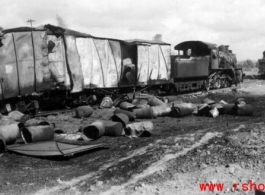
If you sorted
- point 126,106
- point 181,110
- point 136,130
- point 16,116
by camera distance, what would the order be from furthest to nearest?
point 126,106, point 181,110, point 16,116, point 136,130

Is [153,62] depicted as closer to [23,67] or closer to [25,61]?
[25,61]

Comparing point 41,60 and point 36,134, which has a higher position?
point 41,60

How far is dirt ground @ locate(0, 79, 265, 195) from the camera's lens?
5.08 m

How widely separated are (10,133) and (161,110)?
588 centimetres

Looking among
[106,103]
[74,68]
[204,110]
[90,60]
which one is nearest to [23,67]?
[74,68]

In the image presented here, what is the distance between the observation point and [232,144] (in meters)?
6.64

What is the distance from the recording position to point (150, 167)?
5.81 metres

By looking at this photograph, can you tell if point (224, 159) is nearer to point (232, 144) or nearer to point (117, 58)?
point (232, 144)

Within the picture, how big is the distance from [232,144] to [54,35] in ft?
27.7

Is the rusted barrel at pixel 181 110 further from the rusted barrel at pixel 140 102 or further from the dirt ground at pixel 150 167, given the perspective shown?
the dirt ground at pixel 150 167

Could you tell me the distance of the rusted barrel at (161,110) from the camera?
11.8 metres

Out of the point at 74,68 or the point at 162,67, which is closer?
the point at 74,68

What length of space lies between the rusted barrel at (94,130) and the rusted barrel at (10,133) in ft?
5.86

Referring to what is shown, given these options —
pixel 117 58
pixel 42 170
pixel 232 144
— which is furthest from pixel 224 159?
pixel 117 58
